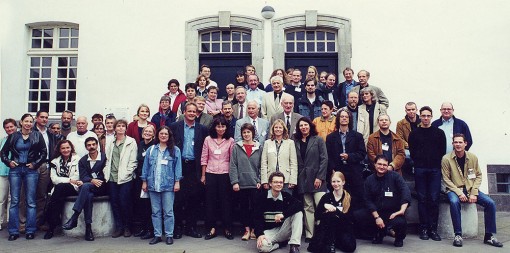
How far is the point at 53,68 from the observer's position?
9.96 meters

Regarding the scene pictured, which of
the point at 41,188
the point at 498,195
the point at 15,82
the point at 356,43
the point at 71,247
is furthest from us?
the point at 15,82

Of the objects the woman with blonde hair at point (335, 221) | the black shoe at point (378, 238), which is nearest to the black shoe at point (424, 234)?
the black shoe at point (378, 238)

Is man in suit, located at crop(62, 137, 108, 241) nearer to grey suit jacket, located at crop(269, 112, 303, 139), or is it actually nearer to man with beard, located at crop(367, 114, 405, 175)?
grey suit jacket, located at crop(269, 112, 303, 139)

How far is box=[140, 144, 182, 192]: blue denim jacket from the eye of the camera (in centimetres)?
605

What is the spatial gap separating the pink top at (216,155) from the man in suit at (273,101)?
1063 mm

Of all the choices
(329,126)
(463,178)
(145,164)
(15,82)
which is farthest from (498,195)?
(15,82)

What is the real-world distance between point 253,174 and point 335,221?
1223 mm

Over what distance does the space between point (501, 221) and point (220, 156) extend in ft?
15.8

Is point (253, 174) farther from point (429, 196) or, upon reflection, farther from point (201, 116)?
point (429, 196)

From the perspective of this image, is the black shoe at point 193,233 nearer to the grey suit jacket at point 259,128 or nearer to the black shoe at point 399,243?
the grey suit jacket at point 259,128

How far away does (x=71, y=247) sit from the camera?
19.0 ft

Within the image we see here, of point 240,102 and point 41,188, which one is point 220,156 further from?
point 41,188

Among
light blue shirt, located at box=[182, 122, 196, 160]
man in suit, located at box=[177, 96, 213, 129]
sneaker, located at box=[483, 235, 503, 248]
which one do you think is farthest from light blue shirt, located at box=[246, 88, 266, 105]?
sneaker, located at box=[483, 235, 503, 248]

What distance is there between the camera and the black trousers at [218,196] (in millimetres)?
6121
